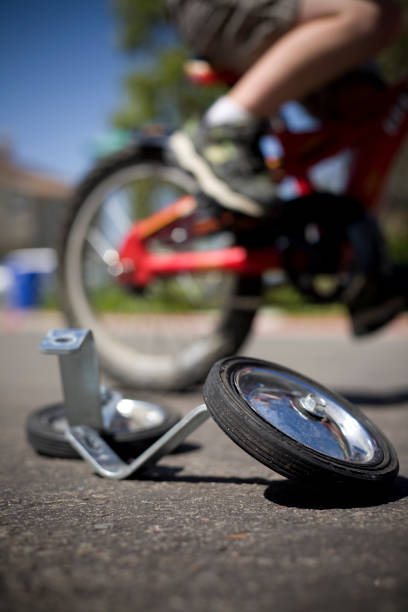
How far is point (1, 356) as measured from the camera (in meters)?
3.99

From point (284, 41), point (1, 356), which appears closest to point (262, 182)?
point (284, 41)

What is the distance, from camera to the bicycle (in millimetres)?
2035

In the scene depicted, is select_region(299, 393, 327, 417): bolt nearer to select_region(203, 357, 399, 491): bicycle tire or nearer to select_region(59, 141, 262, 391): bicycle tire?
select_region(203, 357, 399, 491): bicycle tire

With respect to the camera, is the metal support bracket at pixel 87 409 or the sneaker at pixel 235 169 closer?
the metal support bracket at pixel 87 409

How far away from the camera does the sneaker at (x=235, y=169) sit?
6.31 ft

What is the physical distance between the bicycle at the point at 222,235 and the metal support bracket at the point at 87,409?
2.99 ft

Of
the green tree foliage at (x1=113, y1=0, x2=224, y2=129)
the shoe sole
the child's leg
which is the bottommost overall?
the shoe sole

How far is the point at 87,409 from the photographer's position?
1.33 meters

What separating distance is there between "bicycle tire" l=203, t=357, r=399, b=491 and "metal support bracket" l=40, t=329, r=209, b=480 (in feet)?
0.47

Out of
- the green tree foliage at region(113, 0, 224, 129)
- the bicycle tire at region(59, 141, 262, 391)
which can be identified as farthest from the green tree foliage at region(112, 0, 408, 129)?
the bicycle tire at region(59, 141, 262, 391)

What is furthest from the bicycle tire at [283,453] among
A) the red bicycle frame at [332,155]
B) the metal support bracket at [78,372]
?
the red bicycle frame at [332,155]

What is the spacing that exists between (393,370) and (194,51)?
6.15 ft

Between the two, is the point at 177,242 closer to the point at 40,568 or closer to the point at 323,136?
the point at 323,136

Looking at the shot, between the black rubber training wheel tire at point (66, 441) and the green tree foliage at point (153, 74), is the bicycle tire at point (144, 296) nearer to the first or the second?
the black rubber training wheel tire at point (66, 441)
